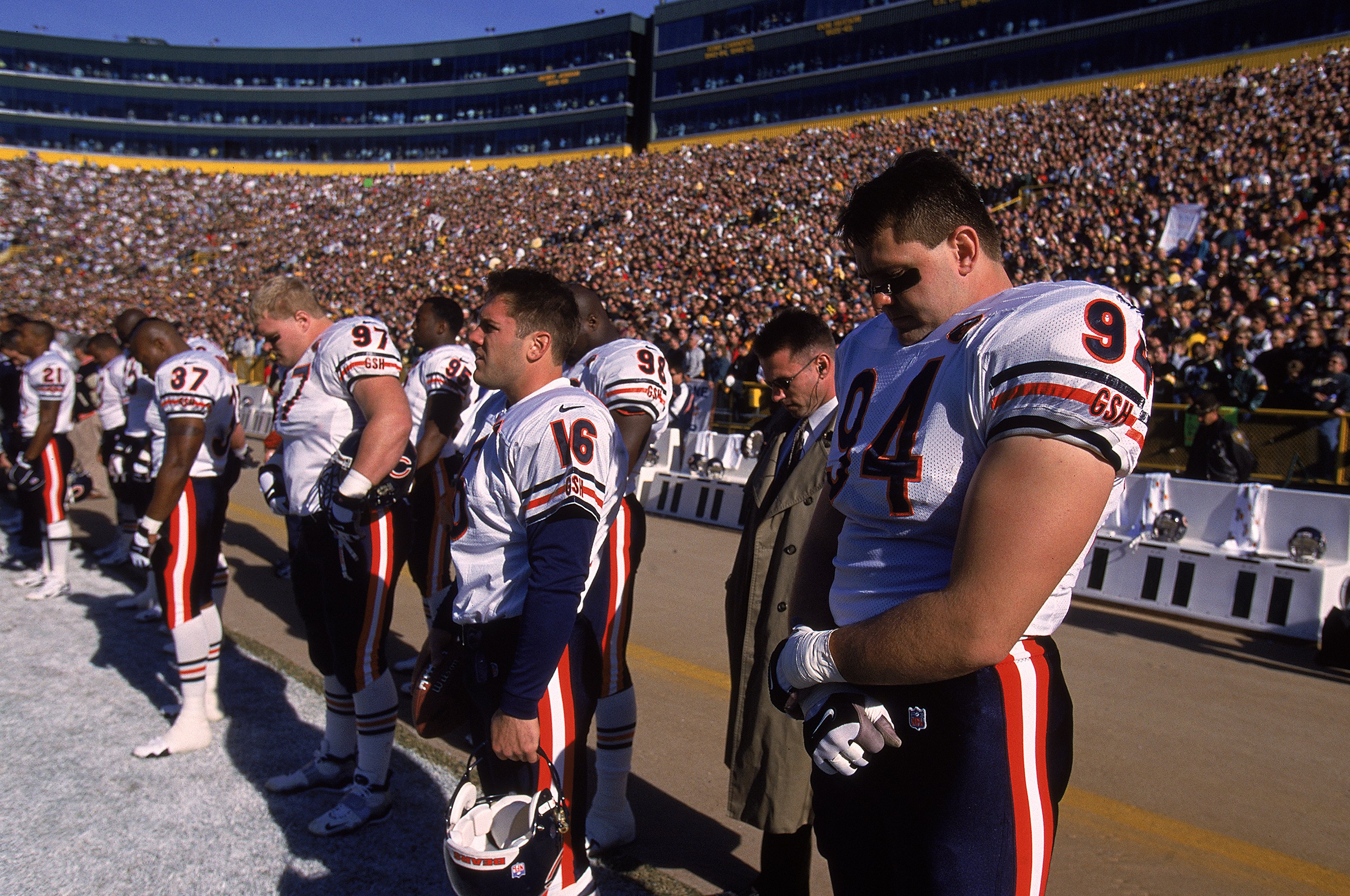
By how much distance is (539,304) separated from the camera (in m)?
2.47

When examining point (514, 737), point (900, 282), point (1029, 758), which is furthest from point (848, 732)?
point (514, 737)

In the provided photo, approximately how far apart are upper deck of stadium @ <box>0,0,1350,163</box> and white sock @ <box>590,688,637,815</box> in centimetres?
3195

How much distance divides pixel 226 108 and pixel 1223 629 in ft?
209

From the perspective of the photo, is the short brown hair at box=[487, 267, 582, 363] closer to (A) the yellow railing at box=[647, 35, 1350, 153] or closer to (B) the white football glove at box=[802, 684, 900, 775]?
(B) the white football glove at box=[802, 684, 900, 775]

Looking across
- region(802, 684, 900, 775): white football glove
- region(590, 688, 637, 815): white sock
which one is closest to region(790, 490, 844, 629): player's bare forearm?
region(802, 684, 900, 775): white football glove

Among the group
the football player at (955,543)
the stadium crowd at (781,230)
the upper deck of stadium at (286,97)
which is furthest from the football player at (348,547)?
the upper deck of stadium at (286,97)

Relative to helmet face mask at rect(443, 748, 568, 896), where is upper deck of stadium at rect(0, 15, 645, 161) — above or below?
above


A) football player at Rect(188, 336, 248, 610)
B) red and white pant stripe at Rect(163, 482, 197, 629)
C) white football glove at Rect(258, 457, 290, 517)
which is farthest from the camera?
football player at Rect(188, 336, 248, 610)

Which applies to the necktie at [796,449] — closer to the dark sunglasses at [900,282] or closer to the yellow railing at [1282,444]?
the dark sunglasses at [900,282]

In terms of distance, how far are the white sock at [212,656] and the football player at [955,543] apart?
3792mm

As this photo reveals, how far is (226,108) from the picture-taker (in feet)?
181

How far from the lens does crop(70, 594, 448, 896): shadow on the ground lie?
3.01 m

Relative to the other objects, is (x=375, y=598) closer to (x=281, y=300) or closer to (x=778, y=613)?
(x=281, y=300)

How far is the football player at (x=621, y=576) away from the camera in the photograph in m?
3.20
